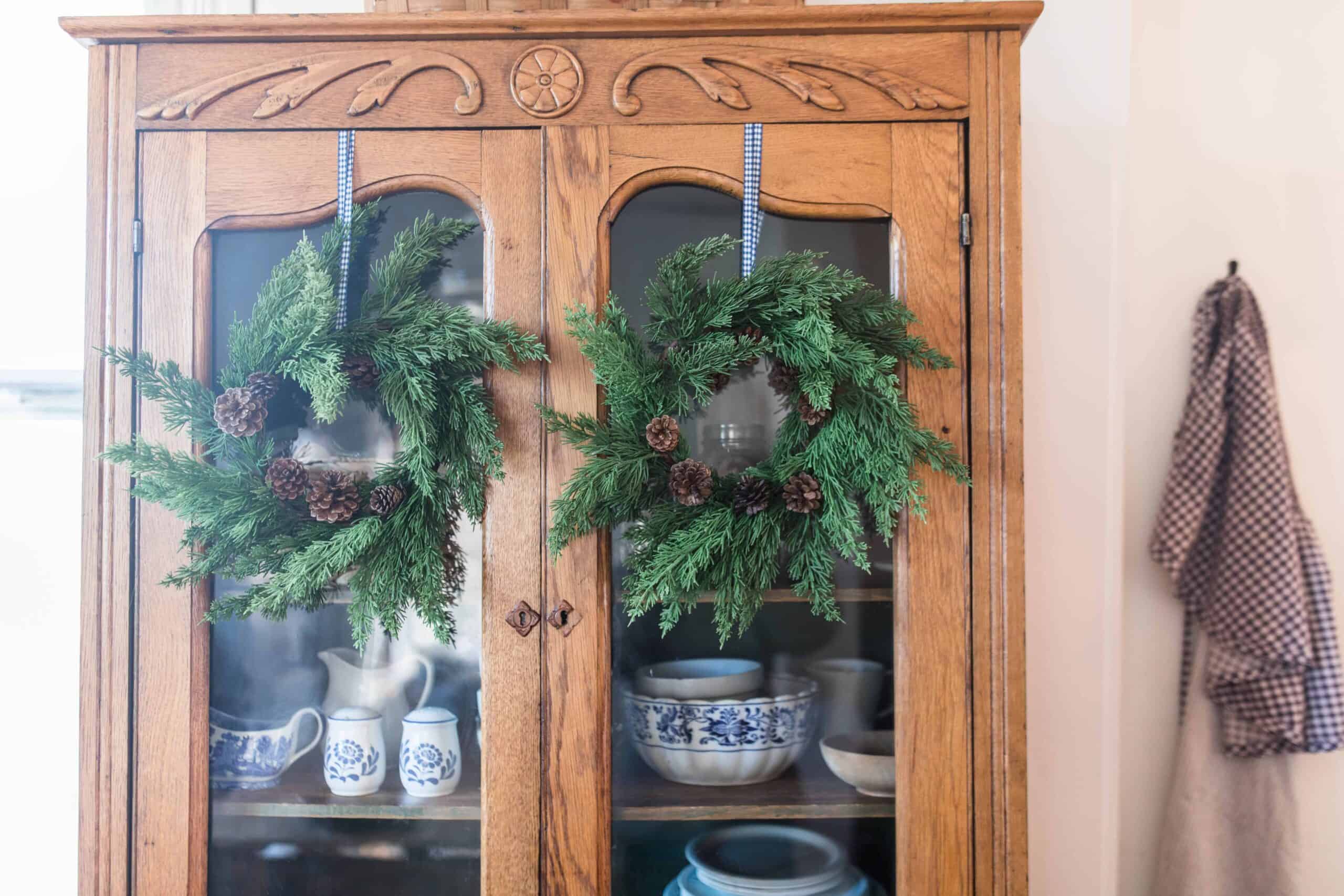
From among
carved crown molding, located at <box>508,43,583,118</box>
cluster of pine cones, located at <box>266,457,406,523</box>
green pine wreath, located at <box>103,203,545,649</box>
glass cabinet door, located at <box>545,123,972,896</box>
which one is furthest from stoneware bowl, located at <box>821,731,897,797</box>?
carved crown molding, located at <box>508,43,583,118</box>

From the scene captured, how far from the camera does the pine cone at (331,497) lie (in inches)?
39.3

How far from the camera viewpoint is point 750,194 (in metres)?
1.04

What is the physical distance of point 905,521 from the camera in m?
1.02

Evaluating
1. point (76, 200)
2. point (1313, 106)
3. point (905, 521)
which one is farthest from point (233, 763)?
point (1313, 106)

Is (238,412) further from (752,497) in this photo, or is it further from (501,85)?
(752,497)

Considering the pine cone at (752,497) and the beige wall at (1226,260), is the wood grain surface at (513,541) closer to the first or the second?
the pine cone at (752,497)

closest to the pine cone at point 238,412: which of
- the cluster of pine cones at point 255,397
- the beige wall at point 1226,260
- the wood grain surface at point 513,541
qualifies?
the cluster of pine cones at point 255,397

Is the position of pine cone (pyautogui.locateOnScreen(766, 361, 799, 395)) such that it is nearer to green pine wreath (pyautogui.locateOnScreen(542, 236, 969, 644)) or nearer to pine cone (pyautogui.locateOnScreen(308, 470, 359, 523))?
green pine wreath (pyautogui.locateOnScreen(542, 236, 969, 644))

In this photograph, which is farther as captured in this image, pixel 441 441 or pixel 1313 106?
pixel 1313 106

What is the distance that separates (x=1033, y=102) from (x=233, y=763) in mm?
1501

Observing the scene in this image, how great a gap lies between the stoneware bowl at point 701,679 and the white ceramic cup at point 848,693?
79mm

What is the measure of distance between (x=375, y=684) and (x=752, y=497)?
20.5 inches

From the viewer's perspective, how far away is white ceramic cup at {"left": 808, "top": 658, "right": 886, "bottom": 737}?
3.40ft

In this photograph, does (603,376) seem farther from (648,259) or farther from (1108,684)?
(1108,684)
